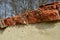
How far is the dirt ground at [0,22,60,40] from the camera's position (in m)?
1.58

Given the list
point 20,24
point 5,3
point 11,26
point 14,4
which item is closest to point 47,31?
point 20,24

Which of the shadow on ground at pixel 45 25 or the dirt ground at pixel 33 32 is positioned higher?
the shadow on ground at pixel 45 25

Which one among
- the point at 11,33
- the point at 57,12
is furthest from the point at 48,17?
the point at 11,33

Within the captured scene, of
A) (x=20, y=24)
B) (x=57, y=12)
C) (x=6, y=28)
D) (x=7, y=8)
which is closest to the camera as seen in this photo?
(x=57, y=12)

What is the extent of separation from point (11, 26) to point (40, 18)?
417 mm

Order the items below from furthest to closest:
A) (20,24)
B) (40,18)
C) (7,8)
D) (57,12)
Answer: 1. (7,8)
2. (20,24)
3. (40,18)
4. (57,12)

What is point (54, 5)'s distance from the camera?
164 centimetres

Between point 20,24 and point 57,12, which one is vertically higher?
point 57,12

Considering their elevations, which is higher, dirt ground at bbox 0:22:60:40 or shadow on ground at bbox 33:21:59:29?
shadow on ground at bbox 33:21:59:29

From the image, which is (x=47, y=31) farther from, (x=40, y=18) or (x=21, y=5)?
(x=21, y=5)

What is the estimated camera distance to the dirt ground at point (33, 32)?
158 centimetres

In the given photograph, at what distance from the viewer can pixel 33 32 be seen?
173cm

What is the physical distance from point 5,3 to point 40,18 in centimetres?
593

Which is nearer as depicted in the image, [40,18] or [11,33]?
[40,18]
